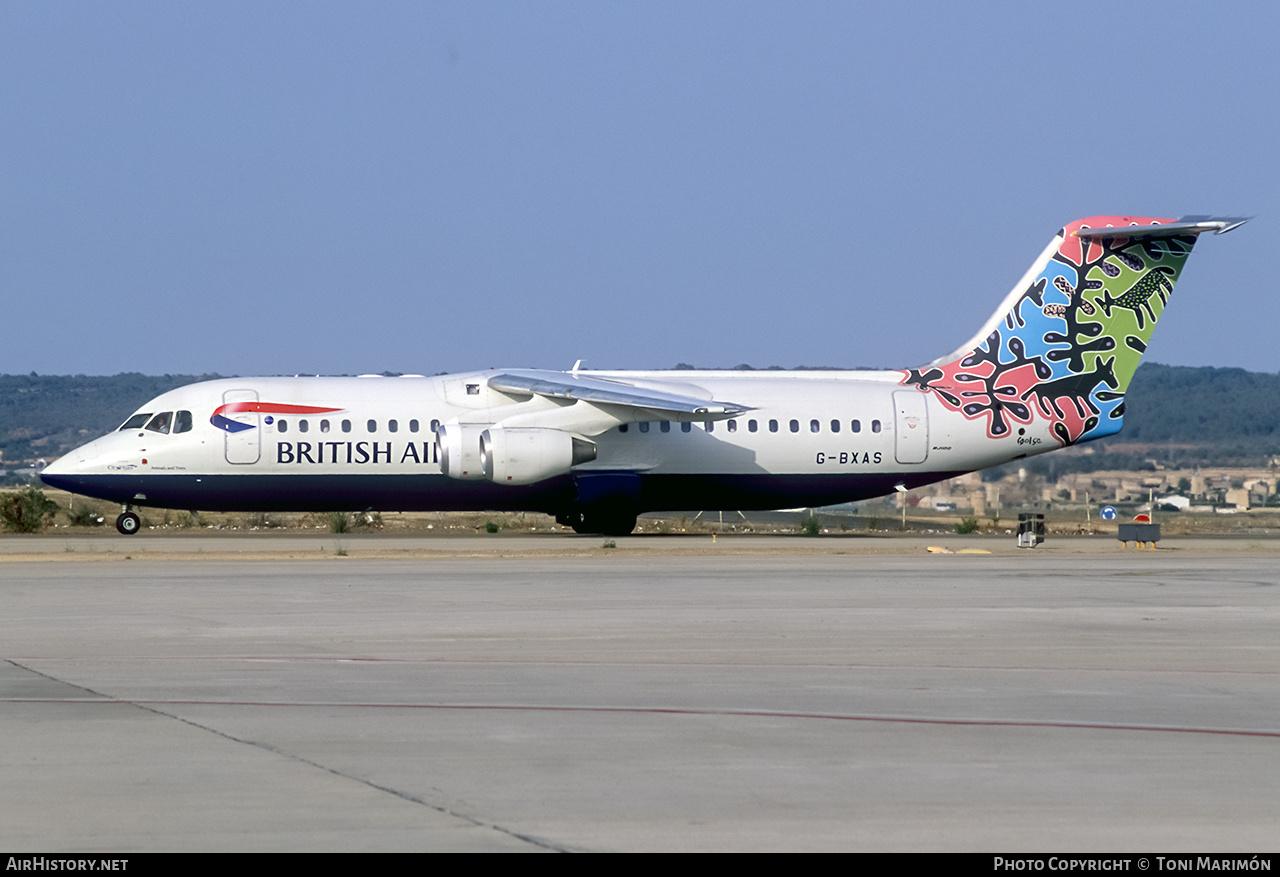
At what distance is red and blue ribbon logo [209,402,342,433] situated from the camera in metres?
34.0

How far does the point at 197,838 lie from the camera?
7074 millimetres

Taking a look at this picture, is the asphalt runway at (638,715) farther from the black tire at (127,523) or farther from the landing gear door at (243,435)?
the black tire at (127,523)

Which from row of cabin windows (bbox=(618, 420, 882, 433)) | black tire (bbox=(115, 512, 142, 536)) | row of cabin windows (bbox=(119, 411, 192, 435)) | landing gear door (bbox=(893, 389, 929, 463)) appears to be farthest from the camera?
landing gear door (bbox=(893, 389, 929, 463))

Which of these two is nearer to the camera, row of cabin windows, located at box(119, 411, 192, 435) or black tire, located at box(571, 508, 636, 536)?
row of cabin windows, located at box(119, 411, 192, 435)

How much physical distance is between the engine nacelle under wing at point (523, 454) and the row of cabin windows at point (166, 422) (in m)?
6.65

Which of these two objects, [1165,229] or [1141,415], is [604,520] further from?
[1141,415]

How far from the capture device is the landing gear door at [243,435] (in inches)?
1334

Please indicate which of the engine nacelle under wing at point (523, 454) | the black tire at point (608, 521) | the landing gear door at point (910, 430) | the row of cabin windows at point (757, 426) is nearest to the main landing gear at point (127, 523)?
the engine nacelle under wing at point (523, 454)

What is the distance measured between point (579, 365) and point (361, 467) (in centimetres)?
578

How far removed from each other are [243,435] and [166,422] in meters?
1.86

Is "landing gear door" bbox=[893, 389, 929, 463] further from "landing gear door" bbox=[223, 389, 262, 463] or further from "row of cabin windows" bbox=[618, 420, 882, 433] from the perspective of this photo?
"landing gear door" bbox=[223, 389, 262, 463]

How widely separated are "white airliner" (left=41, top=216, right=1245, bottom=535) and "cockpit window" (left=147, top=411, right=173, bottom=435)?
4.2 inches

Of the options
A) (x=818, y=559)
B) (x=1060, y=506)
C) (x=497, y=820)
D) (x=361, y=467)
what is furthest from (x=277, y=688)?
(x=1060, y=506)

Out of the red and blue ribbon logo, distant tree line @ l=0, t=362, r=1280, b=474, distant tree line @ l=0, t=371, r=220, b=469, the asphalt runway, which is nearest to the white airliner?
the red and blue ribbon logo
